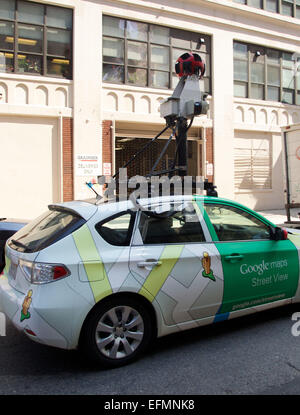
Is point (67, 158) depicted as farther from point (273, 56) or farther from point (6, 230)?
point (273, 56)

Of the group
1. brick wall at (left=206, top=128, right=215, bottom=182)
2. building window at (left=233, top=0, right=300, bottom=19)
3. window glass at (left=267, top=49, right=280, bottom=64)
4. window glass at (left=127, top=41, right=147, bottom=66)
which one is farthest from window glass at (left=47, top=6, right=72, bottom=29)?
window glass at (left=267, top=49, right=280, bottom=64)

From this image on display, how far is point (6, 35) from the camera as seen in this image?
1283 centimetres

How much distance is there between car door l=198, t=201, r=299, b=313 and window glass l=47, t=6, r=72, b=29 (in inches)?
476

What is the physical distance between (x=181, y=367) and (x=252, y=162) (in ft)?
49.0

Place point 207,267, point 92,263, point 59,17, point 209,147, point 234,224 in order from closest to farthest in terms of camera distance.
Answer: point 92,263 < point 207,267 < point 234,224 < point 59,17 < point 209,147

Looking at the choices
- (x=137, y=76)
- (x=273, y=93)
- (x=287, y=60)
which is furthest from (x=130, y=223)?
(x=287, y=60)

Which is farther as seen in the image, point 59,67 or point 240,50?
point 240,50

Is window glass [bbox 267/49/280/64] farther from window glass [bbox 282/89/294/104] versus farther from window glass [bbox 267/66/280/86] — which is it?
window glass [bbox 282/89/294/104]

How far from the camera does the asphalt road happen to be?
2.99 meters

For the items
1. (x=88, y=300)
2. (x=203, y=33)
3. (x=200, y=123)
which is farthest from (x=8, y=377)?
(x=203, y=33)

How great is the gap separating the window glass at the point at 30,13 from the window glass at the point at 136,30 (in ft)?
10.6

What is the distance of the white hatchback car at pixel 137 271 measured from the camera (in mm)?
3123

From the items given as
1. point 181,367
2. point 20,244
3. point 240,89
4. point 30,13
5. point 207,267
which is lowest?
point 181,367

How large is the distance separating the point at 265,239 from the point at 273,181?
14.2 m
